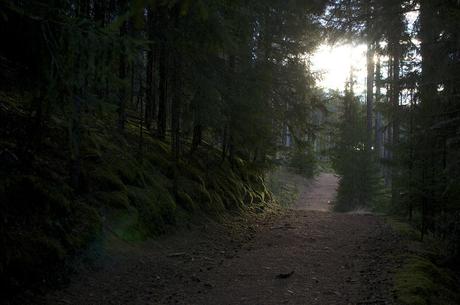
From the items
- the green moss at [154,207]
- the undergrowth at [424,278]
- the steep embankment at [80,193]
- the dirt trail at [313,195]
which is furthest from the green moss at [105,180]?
the dirt trail at [313,195]

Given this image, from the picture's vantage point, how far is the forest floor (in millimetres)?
5820

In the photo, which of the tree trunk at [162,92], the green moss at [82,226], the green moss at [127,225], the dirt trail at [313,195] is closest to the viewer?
the green moss at [82,226]

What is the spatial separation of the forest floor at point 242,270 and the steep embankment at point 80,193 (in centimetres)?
41

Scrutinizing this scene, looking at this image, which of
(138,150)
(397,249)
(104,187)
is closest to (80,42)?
(104,187)

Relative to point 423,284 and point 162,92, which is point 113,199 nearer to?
point 162,92

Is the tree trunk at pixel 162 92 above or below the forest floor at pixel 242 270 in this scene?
above

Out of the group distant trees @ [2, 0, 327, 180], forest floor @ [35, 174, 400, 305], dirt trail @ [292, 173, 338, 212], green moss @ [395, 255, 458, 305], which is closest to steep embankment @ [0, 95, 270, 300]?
forest floor @ [35, 174, 400, 305]

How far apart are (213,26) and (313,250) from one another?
18.0 feet

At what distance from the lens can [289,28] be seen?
14.7 meters

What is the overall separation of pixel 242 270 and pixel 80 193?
11.2 feet

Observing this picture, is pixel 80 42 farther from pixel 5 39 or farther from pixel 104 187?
pixel 104 187

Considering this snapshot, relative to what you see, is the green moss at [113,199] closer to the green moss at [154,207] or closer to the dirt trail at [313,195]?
the green moss at [154,207]

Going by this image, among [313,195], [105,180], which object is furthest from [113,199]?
[313,195]

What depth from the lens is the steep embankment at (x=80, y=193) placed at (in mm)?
5250
